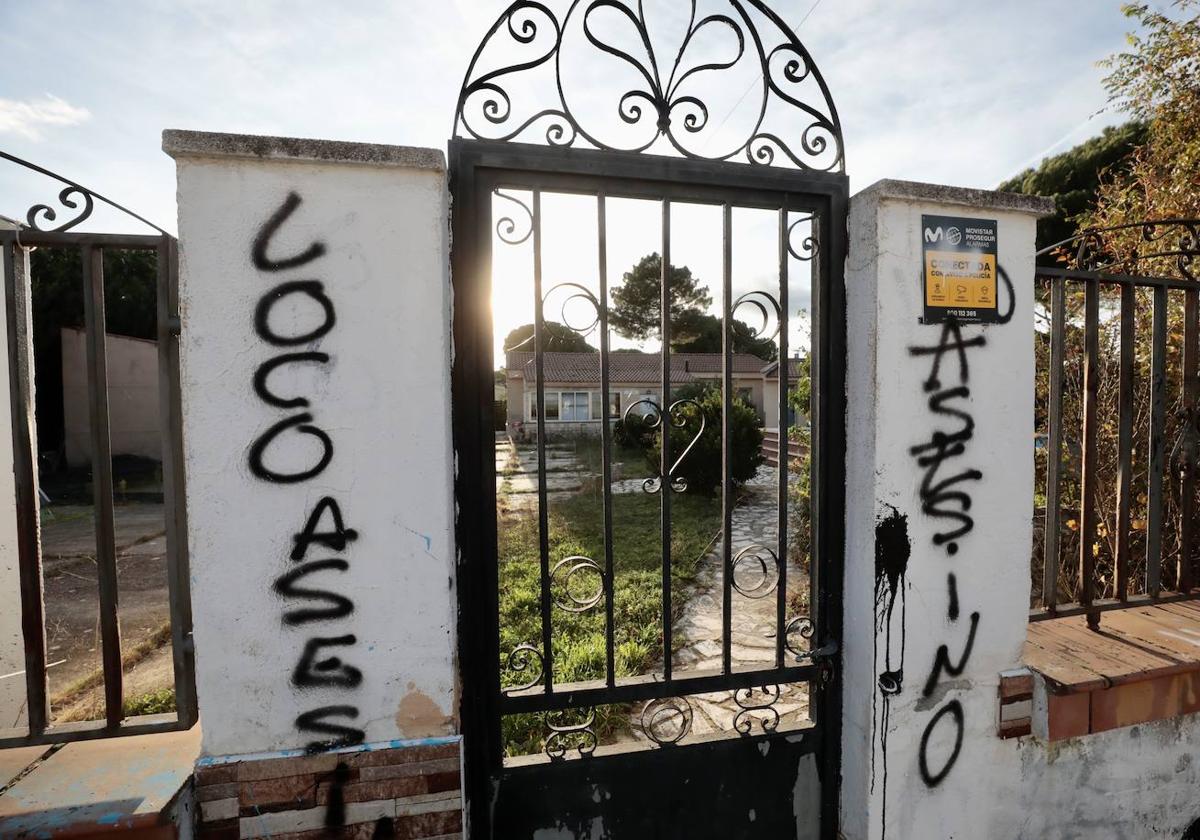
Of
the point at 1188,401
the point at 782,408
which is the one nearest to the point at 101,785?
the point at 782,408

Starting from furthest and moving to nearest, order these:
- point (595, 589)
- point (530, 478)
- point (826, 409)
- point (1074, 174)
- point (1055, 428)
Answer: point (530, 478)
point (1074, 174)
point (595, 589)
point (1055, 428)
point (826, 409)

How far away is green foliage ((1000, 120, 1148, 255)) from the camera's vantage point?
12141mm

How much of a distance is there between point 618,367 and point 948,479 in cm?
1985

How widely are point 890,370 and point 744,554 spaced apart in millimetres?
830

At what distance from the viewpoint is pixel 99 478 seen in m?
1.77

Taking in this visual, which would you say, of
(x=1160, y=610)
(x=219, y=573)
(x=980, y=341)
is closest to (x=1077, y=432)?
(x=1160, y=610)

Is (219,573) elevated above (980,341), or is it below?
below

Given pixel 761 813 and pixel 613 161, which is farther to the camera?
pixel 761 813

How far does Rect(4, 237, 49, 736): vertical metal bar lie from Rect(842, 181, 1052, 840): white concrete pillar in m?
2.68

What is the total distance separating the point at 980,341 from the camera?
2.10m

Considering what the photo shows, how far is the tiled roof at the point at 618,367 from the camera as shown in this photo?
1820cm

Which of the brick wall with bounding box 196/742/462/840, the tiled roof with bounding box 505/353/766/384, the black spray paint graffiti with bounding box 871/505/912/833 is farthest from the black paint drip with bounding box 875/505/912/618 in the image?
the tiled roof with bounding box 505/353/766/384

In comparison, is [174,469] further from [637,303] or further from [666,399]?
[637,303]

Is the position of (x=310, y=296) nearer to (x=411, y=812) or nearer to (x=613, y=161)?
(x=613, y=161)
